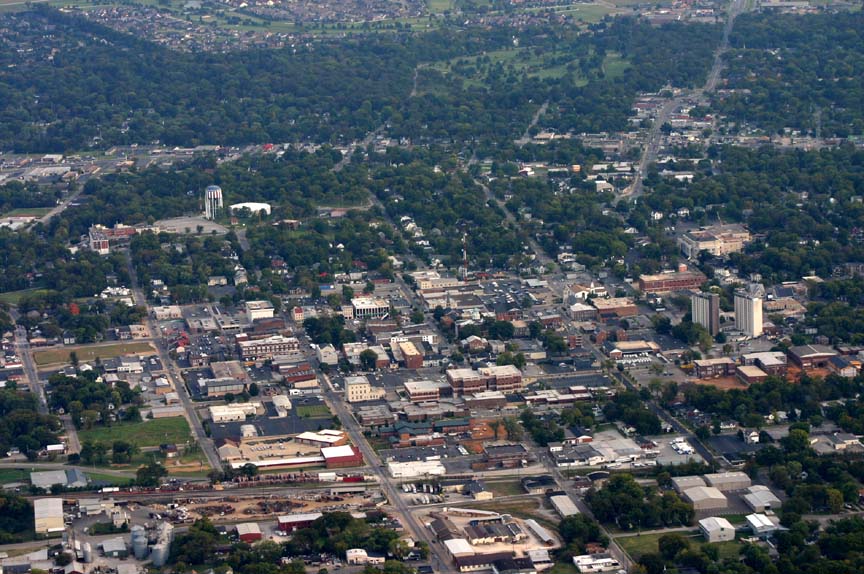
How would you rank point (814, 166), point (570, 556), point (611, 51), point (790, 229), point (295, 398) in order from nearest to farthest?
point (570, 556) < point (295, 398) < point (790, 229) < point (814, 166) < point (611, 51)

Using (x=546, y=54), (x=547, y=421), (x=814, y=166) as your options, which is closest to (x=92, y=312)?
(x=547, y=421)

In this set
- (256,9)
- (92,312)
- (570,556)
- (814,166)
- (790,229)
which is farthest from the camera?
(256,9)

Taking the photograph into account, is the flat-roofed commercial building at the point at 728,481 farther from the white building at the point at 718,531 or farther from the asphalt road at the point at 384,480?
the asphalt road at the point at 384,480

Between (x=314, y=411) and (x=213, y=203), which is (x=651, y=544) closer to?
(x=314, y=411)

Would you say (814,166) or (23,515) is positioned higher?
(23,515)

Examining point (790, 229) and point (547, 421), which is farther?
point (790, 229)

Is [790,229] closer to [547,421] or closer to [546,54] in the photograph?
[547,421]
